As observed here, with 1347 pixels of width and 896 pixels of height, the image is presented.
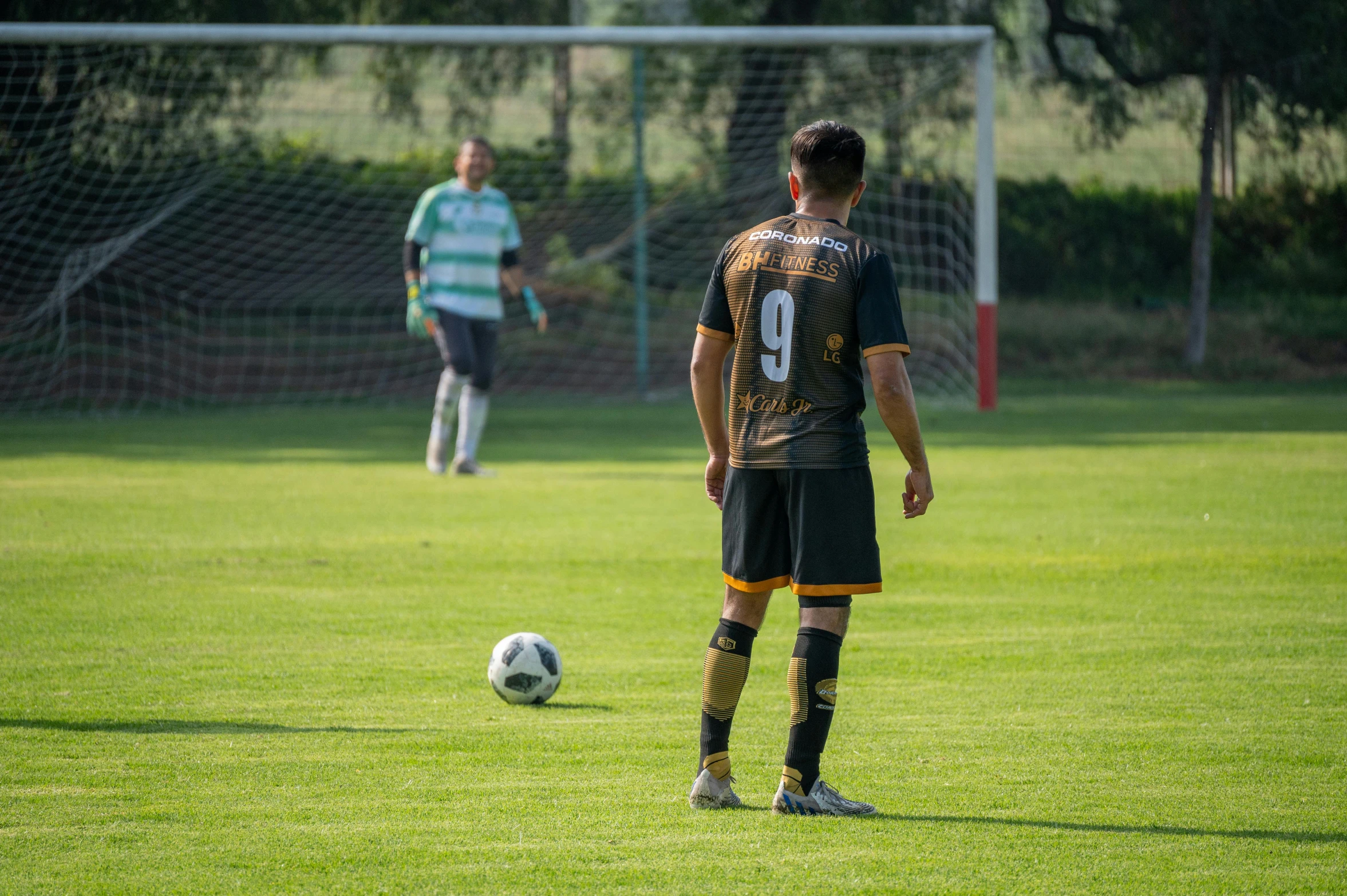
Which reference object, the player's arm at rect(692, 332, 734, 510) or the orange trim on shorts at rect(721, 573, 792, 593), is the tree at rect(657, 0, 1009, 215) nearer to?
the player's arm at rect(692, 332, 734, 510)

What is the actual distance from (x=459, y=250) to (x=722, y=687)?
831 centimetres

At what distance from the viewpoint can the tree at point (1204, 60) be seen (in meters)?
21.1

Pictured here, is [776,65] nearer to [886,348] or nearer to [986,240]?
[986,240]

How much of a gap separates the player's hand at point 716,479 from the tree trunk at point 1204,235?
2003 cm

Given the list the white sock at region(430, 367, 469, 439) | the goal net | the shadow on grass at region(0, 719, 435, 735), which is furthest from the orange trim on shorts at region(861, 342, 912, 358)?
the goal net

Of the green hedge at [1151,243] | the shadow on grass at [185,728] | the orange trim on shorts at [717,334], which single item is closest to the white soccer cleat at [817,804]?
the orange trim on shorts at [717,334]

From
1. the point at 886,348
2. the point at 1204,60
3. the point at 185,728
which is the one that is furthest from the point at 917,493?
the point at 1204,60

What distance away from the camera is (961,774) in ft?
13.3

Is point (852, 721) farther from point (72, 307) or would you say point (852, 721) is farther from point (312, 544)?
point (72, 307)

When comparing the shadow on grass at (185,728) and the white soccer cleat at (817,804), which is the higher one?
the white soccer cleat at (817,804)

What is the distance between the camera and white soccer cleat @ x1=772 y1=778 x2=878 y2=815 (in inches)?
145

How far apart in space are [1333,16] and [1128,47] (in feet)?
10.7

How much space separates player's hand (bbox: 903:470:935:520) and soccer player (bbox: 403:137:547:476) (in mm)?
7872

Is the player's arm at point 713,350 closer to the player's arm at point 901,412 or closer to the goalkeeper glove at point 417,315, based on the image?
the player's arm at point 901,412
